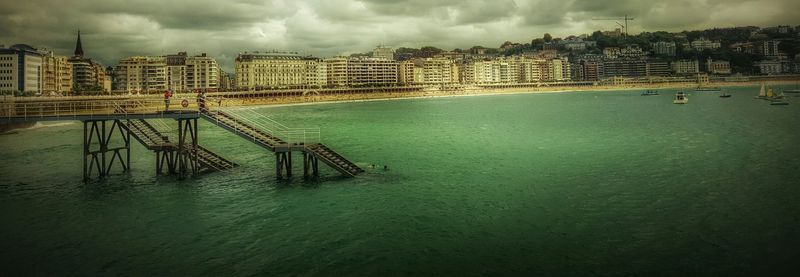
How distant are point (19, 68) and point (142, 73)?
56.7 meters

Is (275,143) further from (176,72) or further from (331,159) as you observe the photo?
(176,72)

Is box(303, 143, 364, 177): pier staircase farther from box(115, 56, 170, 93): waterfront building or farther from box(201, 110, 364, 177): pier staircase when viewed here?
box(115, 56, 170, 93): waterfront building

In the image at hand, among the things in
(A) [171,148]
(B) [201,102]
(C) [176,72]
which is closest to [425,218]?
(B) [201,102]

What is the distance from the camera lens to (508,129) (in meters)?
61.6

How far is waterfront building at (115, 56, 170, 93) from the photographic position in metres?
177

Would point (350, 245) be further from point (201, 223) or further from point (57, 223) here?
point (57, 223)

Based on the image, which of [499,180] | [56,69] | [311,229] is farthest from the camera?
[56,69]

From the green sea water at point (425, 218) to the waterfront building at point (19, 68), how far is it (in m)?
108

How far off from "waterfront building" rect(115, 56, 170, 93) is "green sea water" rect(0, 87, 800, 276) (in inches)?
6122

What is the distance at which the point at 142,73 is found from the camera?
179 metres

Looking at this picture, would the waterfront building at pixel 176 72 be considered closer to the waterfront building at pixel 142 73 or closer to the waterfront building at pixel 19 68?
the waterfront building at pixel 142 73

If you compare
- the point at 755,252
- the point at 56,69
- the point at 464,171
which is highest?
the point at 56,69

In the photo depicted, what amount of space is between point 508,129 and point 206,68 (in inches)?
5988

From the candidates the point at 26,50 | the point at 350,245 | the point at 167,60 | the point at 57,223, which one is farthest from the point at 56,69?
the point at 350,245
